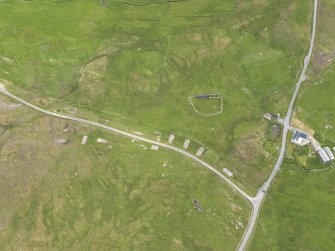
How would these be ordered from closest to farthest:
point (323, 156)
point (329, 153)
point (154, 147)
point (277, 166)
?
point (323, 156) < point (329, 153) < point (277, 166) < point (154, 147)

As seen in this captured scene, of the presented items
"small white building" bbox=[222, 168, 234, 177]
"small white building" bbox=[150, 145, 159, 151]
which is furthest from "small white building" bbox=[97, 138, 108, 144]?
"small white building" bbox=[222, 168, 234, 177]

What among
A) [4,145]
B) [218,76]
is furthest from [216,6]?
[4,145]

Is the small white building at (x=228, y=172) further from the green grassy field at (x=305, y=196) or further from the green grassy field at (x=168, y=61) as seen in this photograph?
the green grassy field at (x=305, y=196)

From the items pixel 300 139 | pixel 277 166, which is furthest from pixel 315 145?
pixel 277 166

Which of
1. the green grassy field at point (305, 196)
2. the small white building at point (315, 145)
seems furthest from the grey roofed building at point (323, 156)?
the green grassy field at point (305, 196)

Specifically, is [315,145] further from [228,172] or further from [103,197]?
[103,197]

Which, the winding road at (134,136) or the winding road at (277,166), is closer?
the winding road at (277,166)

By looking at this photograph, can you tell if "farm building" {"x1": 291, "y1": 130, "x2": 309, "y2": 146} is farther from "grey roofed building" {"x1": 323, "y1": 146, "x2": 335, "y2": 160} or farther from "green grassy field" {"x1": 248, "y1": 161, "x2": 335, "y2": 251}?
"green grassy field" {"x1": 248, "y1": 161, "x2": 335, "y2": 251}
